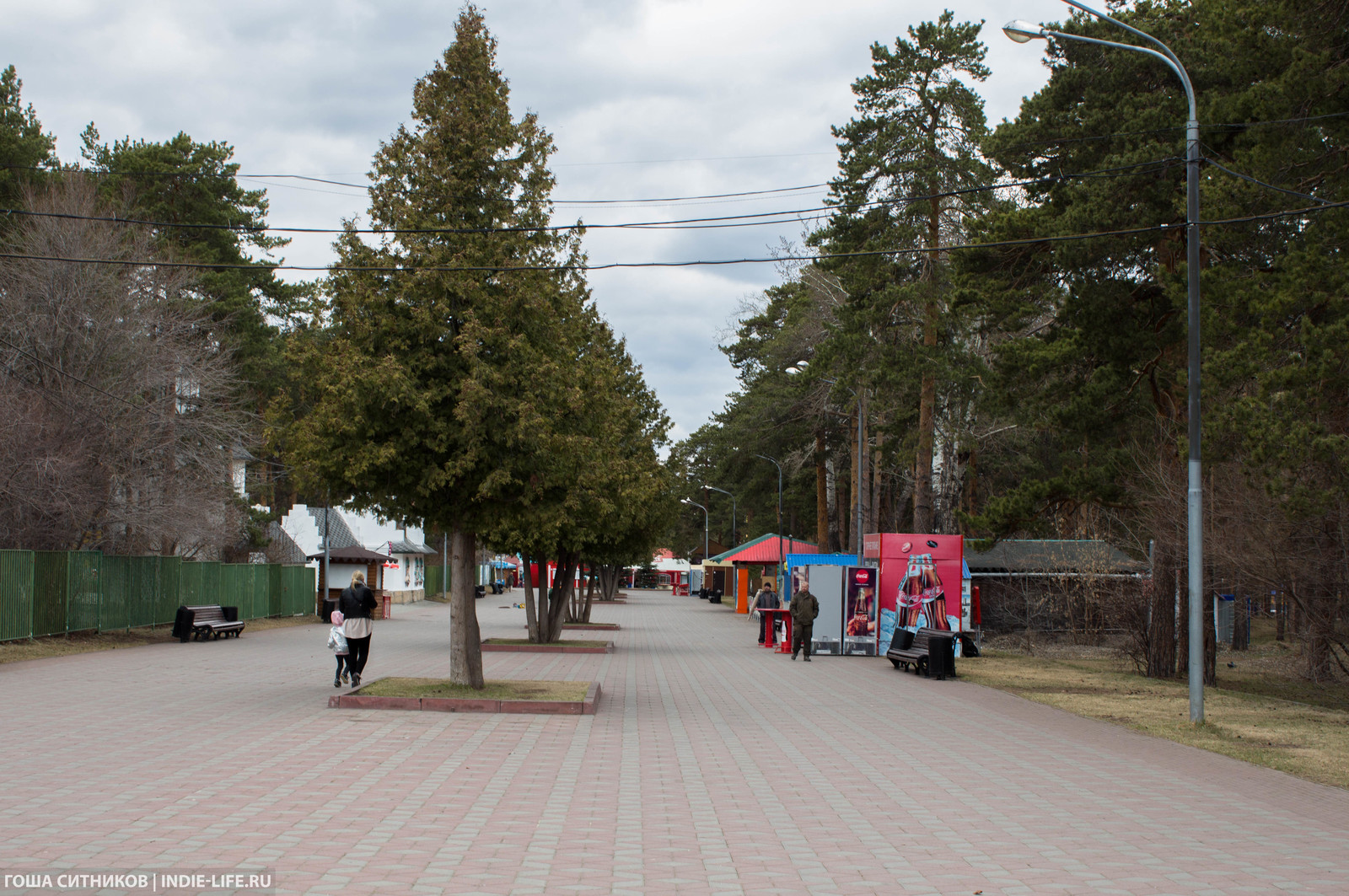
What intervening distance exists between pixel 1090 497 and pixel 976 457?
83.2 feet

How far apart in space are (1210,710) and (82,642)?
72.9 feet

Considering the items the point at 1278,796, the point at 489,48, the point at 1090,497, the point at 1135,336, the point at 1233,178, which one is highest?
the point at 489,48

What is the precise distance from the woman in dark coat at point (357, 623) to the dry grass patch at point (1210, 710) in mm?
10274

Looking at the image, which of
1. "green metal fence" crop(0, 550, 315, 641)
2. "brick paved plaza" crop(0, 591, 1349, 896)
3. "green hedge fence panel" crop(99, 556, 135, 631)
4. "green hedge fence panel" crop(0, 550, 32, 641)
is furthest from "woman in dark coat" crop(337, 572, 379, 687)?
"green hedge fence panel" crop(99, 556, 135, 631)

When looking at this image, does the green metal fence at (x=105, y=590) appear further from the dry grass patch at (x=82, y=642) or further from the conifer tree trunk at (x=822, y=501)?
the conifer tree trunk at (x=822, y=501)

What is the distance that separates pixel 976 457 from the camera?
159 feet

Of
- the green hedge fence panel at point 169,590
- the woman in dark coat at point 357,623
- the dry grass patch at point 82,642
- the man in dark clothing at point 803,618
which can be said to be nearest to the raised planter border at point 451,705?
the woman in dark coat at point 357,623

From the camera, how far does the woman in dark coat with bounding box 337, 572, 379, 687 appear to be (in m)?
16.3

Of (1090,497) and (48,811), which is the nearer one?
(48,811)

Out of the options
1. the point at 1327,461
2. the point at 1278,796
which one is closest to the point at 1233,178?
the point at 1327,461

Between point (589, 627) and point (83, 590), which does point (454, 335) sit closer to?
point (83, 590)

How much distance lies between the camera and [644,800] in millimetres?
8984

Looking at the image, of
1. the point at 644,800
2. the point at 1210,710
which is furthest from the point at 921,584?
the point at 644,800

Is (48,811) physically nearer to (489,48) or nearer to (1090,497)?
(489,48)
